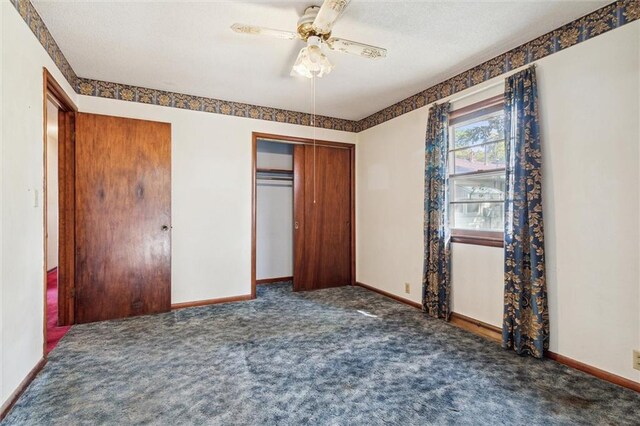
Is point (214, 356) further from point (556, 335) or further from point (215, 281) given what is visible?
point (556, 335)

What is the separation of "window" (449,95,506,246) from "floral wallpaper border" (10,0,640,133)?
12.7 inches

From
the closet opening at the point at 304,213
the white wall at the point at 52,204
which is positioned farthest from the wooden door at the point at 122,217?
the white wall at the point at 52,204

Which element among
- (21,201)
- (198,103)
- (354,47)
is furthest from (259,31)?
(198,103)

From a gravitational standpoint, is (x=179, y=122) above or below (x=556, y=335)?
above

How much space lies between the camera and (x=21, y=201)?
2.02 m

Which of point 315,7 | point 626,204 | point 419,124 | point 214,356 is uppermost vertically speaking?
point 315,7

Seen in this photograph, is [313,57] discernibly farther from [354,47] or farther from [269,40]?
[269,40]

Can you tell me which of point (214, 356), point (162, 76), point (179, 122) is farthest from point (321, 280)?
point (162, 76)

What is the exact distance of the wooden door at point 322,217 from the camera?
462 cm

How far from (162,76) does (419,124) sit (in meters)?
2.87

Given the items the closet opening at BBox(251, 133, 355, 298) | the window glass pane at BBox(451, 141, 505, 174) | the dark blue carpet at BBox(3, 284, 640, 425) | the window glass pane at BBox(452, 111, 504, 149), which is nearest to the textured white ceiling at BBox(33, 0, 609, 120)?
the window glass pane at BBox(452, 111, 504, 149)

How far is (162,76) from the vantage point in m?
3.26

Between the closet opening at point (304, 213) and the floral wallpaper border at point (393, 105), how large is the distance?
357 millimetres

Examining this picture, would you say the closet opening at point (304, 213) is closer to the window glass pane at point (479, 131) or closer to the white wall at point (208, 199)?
the white wall at point (208, 199)
